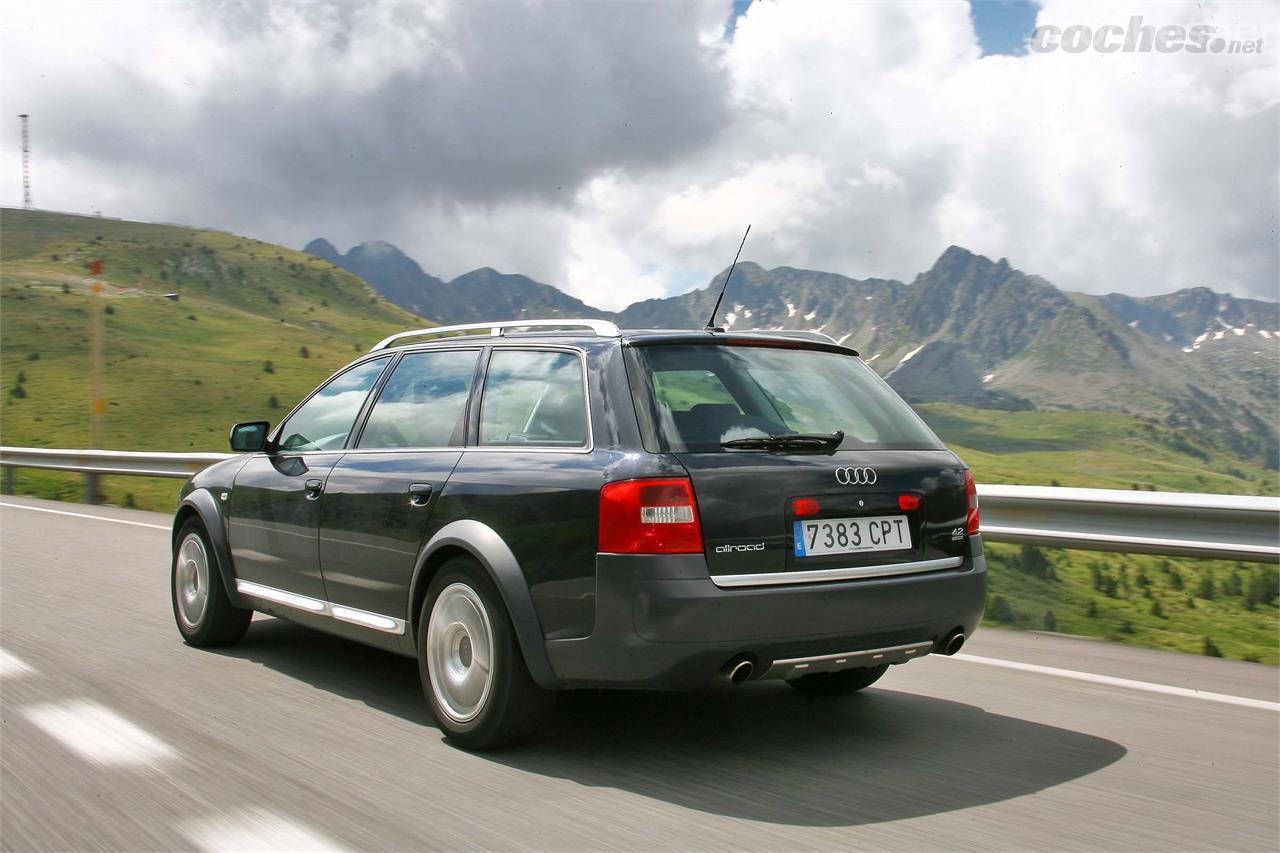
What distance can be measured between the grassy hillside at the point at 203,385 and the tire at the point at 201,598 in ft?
15.4

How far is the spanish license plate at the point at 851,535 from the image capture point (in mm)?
4355

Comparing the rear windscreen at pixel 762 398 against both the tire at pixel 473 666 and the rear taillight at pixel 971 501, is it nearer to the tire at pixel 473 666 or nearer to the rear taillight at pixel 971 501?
the rear taillight at pixel 971 501

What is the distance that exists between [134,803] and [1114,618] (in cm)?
608

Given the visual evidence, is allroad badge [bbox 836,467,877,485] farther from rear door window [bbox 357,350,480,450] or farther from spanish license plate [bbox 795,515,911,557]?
rear door window [bbox 357,350,480,450]

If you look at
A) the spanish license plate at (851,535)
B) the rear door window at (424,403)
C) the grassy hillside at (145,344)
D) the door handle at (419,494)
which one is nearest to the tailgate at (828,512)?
the spanish license plate at (851,535)

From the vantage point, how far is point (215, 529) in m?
6.68

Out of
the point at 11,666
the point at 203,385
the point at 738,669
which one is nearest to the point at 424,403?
the point at 738,669

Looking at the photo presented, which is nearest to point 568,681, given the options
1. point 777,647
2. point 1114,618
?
point 777,647

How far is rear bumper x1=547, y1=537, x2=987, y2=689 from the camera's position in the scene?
4113 mm

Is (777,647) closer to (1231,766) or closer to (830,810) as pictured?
(830,810)

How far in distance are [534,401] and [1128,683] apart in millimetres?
3242

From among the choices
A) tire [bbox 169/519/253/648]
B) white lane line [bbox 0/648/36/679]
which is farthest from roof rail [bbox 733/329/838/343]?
white lane line [bbox 0/648/36/679]

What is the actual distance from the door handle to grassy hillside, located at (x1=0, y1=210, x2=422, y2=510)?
14.0 metres

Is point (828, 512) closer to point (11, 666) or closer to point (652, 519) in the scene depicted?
point (652, 519)
